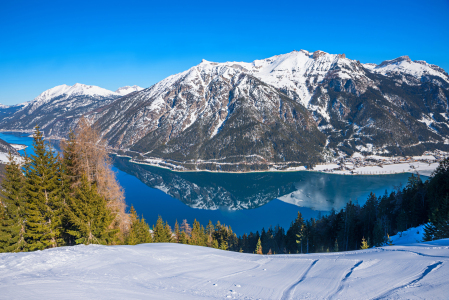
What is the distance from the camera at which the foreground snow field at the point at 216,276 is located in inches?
265

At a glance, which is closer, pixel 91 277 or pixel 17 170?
pixel 91 277

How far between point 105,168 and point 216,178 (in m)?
128

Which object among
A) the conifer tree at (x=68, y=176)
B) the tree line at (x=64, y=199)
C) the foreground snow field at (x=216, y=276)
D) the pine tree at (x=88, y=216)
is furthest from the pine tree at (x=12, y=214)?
the foreground snow field at (x=216, y=276)

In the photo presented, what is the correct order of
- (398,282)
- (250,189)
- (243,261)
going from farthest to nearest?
1. (250,189)
2. (243,261)
3. (398,282)

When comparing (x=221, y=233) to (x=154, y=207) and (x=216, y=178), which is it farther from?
(x=216, y=178)

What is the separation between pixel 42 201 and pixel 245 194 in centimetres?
10245

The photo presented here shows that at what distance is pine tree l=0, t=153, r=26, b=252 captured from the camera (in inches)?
591

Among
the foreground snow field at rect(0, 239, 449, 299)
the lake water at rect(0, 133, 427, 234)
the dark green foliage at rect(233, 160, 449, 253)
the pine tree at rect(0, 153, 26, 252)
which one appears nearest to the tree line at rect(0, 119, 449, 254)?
the pine tree at rect(0, 153, 26, 252)

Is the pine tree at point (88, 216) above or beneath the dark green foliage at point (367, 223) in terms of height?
above

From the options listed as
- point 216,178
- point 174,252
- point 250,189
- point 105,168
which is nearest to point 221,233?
point 105,168

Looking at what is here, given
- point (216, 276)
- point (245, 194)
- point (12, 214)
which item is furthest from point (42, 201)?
point (245, 194)

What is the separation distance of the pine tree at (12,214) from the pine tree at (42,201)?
1.31ft

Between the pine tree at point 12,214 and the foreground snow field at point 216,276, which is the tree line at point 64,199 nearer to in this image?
the pine tree at point 12,214

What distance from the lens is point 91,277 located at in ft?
26.9
